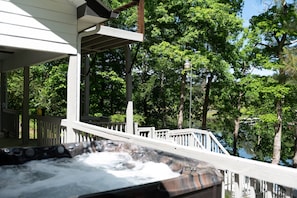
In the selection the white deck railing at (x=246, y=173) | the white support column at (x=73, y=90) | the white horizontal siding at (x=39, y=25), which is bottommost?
the white deck railing at (x=246, y=173)

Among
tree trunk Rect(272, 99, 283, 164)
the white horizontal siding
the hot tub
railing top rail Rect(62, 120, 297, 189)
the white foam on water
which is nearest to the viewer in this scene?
railing top rail Rect(62, 120, 297, 189)

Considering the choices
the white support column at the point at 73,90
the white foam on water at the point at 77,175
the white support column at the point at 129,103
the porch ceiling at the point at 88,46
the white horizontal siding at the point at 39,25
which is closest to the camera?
the white foam on water at the point at 77,175

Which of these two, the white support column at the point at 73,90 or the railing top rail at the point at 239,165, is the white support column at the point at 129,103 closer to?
the white support column at the point at 73,90

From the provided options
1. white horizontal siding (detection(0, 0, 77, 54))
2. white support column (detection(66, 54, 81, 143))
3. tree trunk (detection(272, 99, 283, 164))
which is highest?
white horizontal siding (detection(0, 0, 77, 54))

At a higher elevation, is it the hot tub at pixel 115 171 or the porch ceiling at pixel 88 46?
the porch ceiling at pixel 88 46

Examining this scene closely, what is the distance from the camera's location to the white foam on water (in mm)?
2625

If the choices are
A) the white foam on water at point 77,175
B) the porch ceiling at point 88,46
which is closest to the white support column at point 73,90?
the porch ceiling at point 88,46

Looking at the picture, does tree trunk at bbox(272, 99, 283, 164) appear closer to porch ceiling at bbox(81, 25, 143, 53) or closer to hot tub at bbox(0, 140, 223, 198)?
porch ceiling at bbox(81, 25, 143, 53)

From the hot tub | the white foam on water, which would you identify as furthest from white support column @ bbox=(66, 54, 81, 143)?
the white foam on water

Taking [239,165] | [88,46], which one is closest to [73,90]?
[88,46]

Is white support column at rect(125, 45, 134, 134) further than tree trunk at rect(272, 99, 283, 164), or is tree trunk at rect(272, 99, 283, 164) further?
tree trunk at rect(272, 99, 283, 164)

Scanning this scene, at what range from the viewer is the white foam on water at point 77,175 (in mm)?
2625

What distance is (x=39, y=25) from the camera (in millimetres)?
4293

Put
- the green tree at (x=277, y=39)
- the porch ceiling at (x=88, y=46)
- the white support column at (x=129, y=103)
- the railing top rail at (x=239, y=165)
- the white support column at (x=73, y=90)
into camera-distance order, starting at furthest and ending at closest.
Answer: the green tree at (x=277, y=39) < the white support column at (x=129, y=103) < the porch ceiling at (x=88, y=46) < the white support column at (x=73, y=90) < the railing top rail at (x=239, y=165)
